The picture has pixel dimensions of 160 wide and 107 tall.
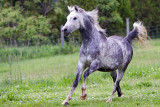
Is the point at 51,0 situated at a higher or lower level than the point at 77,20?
higher

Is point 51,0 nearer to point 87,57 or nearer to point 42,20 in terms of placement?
point 42,20

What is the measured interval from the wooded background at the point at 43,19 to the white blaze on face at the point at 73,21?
15.2 metres

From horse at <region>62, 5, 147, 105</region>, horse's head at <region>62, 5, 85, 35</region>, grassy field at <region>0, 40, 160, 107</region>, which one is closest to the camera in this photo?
horse's head at <region>62, 5, 85, 35</region>

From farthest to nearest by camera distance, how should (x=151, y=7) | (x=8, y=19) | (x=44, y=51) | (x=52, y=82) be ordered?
(x=151, y=7), (x=8, y=19), (x=44, y=51), (x=52, y=82)

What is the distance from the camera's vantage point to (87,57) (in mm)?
7188

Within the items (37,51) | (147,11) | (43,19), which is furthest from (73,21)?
(147,11)

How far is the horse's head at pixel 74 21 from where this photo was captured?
7062mm

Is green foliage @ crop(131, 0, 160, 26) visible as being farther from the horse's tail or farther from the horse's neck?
the horse's neck

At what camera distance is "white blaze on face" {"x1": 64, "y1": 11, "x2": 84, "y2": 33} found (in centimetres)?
711

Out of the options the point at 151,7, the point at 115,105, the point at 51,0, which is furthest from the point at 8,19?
the point at 115,105

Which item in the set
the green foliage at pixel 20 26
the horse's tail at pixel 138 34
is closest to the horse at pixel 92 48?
the horse's tail at pixel 138 34

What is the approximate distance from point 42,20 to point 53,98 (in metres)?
20.4

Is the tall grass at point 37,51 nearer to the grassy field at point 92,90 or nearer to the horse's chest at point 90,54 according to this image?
the grassy field at point 92,90

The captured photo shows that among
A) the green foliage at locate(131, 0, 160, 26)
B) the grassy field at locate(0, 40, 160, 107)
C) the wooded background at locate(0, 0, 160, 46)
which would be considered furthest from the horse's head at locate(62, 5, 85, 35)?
the green foliage at locate(131, 0, 160, 26)
